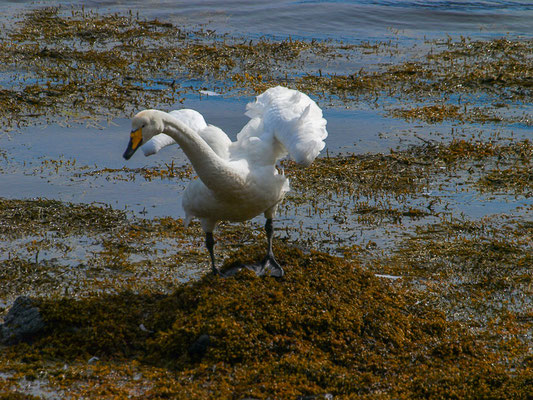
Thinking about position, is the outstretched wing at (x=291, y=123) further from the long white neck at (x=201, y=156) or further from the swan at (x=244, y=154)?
the long white neck at (x=201, y=156)

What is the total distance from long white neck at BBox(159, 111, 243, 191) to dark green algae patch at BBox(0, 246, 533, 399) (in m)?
0.94

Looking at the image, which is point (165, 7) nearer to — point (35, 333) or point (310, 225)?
point (310, 225)

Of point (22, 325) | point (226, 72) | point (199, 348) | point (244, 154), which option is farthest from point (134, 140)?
point (226, 72)

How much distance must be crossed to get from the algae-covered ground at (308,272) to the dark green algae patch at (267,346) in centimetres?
2

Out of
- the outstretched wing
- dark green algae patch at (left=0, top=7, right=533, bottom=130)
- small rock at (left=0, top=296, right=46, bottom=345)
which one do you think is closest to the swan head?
the outstretched wing

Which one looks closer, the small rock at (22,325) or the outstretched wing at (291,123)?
the small rock at (22,325)

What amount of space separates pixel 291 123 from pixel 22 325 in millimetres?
2910

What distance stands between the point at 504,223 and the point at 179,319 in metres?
4.24

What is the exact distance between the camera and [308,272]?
6.04 metres

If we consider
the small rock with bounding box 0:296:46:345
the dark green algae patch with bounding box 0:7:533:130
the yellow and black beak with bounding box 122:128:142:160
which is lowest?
the small rock with bounding box 0:296:46:345

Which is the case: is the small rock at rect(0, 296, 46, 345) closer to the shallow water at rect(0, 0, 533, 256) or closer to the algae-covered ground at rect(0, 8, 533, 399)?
the algae-covered ground at rect(0, 8, 533, 399)

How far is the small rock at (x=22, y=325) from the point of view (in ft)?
17.3

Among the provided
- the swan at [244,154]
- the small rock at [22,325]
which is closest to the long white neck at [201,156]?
the swan at [244,154]

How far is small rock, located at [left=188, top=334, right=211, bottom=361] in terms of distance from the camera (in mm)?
4980
